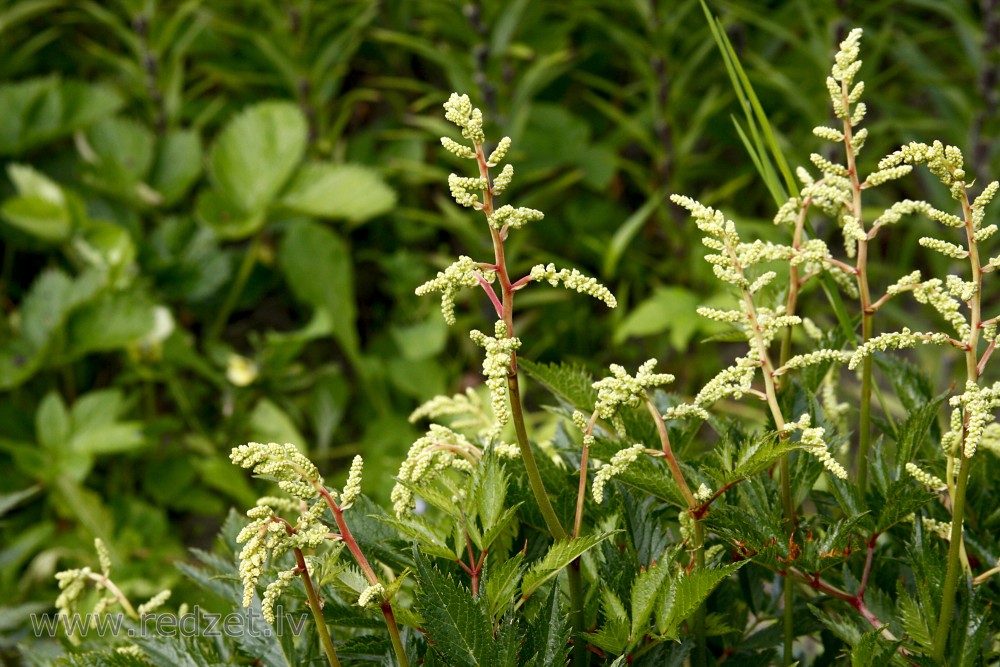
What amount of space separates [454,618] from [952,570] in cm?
33

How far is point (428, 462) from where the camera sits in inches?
29.2

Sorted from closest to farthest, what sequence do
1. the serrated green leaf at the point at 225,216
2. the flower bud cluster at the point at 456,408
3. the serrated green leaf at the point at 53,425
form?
the flower bud cluster at the point at 456,408 < the serrated green leaf at the point at 53,425 < the serrated green leaf at the point at 225,216

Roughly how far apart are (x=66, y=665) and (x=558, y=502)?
0.39m

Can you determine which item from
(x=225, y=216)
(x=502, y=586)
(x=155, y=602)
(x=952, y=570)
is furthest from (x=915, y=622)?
(x=225, y=216)

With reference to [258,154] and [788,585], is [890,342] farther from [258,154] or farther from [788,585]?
[258,154]

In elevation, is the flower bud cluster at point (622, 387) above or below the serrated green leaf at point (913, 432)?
above

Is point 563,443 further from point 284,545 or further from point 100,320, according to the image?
point 100,320

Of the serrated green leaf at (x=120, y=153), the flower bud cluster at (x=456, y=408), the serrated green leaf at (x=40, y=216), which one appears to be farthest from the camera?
the serrated green leaf at (x=120, y=153)

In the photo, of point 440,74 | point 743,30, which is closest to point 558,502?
point 743,30

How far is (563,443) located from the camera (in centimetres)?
93

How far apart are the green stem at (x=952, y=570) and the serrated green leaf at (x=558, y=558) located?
0.73 ft

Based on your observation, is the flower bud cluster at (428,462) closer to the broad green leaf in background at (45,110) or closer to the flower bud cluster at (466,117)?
the flower bud cluster at (466,117)

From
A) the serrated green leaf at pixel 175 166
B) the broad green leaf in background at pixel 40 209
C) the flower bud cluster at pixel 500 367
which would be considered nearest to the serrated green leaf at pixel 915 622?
the flower bud cluster at pixel 500 367

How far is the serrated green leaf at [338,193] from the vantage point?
8.14 ft
